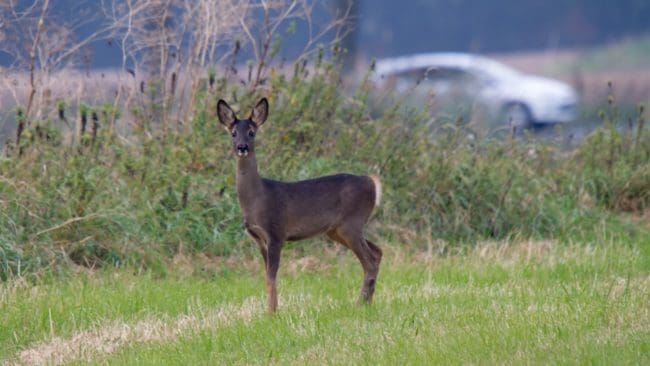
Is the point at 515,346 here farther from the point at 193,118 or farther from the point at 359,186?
the point at 193,118

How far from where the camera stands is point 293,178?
11555mm

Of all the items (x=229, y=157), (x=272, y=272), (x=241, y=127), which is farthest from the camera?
(x=229, y=157)

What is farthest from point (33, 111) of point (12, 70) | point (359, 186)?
point (359, 186)

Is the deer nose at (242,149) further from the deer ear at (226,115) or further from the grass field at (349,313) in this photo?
the grass field at (349,313)

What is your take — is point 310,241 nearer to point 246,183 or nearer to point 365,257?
point 365,257

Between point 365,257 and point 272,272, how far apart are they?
706mm

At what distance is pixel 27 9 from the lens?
Answer: 11680 millimetres

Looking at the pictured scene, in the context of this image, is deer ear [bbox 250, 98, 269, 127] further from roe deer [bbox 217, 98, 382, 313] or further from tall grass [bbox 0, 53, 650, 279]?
tall grass [bbox 0, 53, 650, 279]

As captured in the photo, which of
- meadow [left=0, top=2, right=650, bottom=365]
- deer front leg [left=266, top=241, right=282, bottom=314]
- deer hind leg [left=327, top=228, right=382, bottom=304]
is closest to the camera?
meadow [left=0, top=2, right=650, bottom=365]

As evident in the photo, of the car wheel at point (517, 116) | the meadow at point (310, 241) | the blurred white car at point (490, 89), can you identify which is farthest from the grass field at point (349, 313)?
the car wheel at point (517, 116)

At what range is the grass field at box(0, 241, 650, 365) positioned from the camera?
702 centimetres

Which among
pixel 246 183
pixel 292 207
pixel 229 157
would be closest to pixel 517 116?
pixel 229 157

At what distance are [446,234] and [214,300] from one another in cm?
326

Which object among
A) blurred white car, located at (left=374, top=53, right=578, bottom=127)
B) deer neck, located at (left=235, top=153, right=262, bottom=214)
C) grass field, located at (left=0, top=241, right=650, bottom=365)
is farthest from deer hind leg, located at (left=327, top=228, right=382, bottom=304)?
blurred white car, located at (left=374, top=53, right=578, bottom=127)
